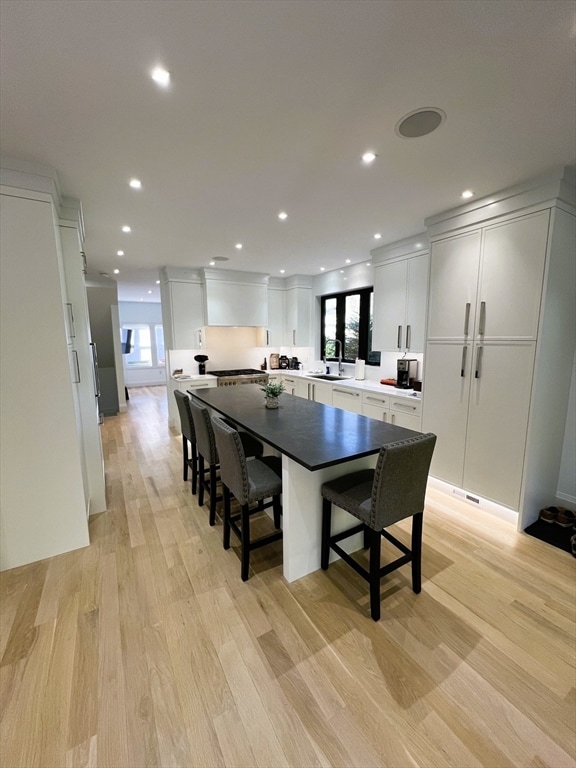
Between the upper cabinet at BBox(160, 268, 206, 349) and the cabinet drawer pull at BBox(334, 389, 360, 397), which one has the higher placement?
the upper cabinet at BBox(160, 268, 206, 349)

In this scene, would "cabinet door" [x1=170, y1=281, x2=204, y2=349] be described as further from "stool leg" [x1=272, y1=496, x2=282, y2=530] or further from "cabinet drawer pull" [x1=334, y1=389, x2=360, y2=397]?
"stool leg" [x1=272, y1=496, x2=282, y2=530]

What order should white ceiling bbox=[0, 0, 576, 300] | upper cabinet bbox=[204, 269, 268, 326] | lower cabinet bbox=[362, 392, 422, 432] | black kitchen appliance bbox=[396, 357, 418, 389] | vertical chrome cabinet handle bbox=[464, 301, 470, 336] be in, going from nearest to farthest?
white ceiling bbox=[0, 0, 576, 300]
vertical chrome cabinet handle bbox=[464, 301, 470, 336]
lower cabinet bbox=[362, 392, 422, 432]
black kitchen appliance bbox=[396, 357, 418, 389]
upper cabinet bbox=[204, 269, 268, 326]

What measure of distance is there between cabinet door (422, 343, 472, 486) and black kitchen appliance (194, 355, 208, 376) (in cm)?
379

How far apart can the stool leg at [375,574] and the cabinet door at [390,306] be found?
2663mm

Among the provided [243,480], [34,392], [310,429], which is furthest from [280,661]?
[34,392]

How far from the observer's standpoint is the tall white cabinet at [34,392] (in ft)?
6.64

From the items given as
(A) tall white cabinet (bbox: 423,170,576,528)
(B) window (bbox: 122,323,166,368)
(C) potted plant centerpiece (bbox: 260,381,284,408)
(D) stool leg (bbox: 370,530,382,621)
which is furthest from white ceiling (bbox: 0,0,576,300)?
(B) window (bbox: 122,323,166,368)

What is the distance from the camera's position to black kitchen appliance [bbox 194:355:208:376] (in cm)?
563

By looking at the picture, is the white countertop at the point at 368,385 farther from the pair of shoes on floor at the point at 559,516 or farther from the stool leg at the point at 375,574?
the stool leg at the point at 375,574

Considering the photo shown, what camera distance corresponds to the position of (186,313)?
5.23 m

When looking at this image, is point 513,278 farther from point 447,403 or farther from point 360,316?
point 360,316

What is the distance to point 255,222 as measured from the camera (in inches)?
125

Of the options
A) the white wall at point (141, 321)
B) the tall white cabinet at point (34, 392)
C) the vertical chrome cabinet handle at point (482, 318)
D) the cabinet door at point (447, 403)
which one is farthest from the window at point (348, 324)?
the white wall at point (141, 321)

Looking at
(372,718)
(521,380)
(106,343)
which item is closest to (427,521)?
(521,380)
